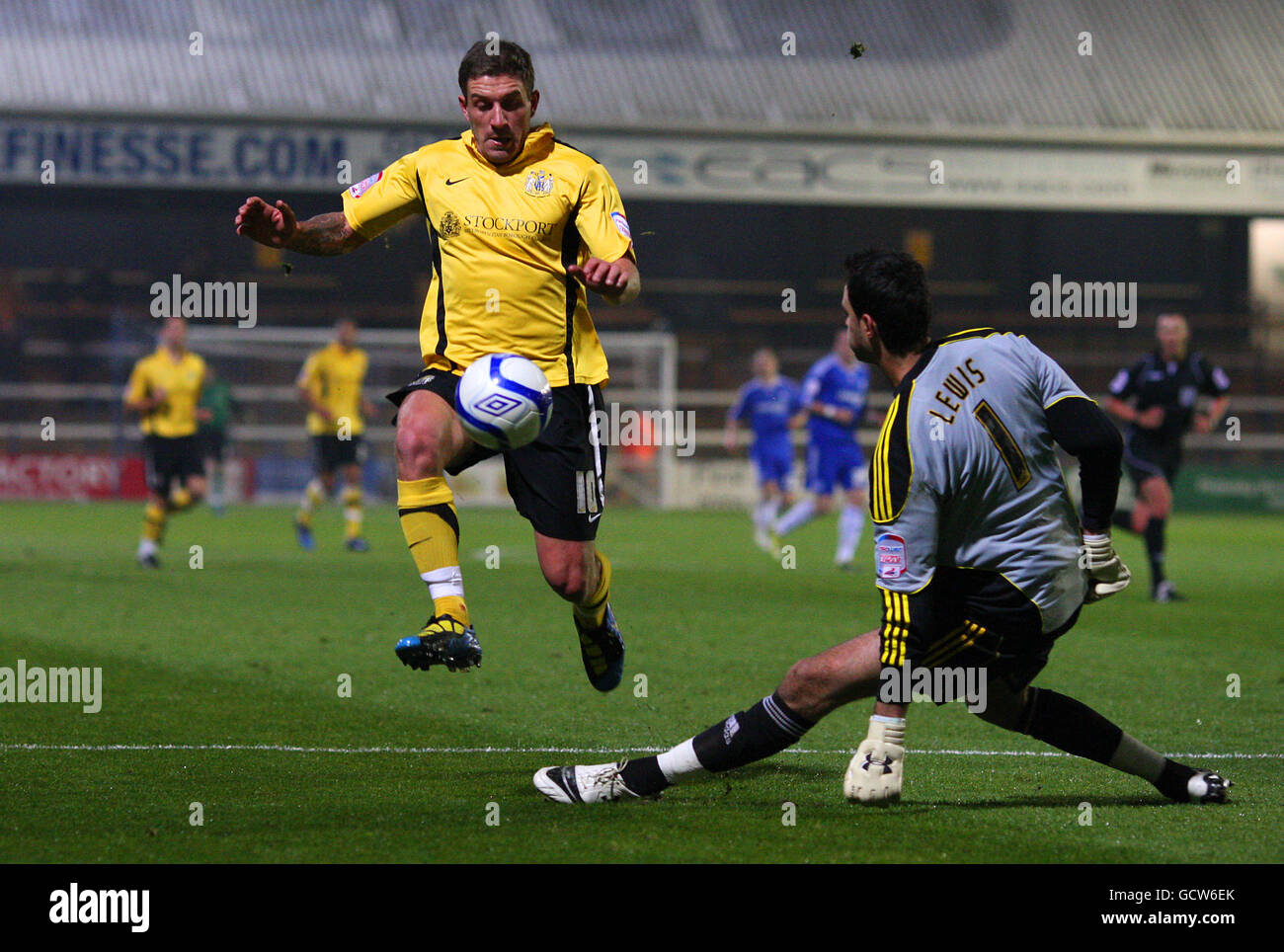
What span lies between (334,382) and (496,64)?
12.7m

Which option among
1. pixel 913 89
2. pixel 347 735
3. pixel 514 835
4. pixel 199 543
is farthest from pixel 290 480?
pixel 514 835

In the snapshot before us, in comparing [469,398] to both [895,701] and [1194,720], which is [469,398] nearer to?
[895,701]

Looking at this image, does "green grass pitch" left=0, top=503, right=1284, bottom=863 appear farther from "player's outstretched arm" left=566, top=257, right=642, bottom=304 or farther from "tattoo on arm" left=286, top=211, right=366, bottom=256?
"tattoo on arm" left=286, top=211, right=366, bottom=256

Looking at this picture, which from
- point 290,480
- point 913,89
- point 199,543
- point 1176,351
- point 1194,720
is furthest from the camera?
point 913,89

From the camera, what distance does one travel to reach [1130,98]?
30531 millimetres

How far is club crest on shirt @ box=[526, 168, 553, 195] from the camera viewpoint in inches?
234

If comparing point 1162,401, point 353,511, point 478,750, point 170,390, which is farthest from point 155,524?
point 478,750

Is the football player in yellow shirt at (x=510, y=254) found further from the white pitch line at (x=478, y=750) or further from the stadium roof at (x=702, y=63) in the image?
the stadium roof at (x=702, y=63)

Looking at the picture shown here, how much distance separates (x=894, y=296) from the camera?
4.63 meters

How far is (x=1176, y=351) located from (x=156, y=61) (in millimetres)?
22002

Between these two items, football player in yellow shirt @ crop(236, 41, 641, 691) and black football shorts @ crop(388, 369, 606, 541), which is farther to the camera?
black football shorts @ crop(388, 369, 606, 541)

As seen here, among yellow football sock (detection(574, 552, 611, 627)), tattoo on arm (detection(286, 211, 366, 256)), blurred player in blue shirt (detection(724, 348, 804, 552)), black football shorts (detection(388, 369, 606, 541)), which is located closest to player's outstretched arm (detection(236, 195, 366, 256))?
tattoo on arm (detection(286, 211, 366, 256))

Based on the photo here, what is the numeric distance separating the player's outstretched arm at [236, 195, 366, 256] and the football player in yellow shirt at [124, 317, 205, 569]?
385 inches

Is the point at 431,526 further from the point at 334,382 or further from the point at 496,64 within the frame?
the point at 334,382
